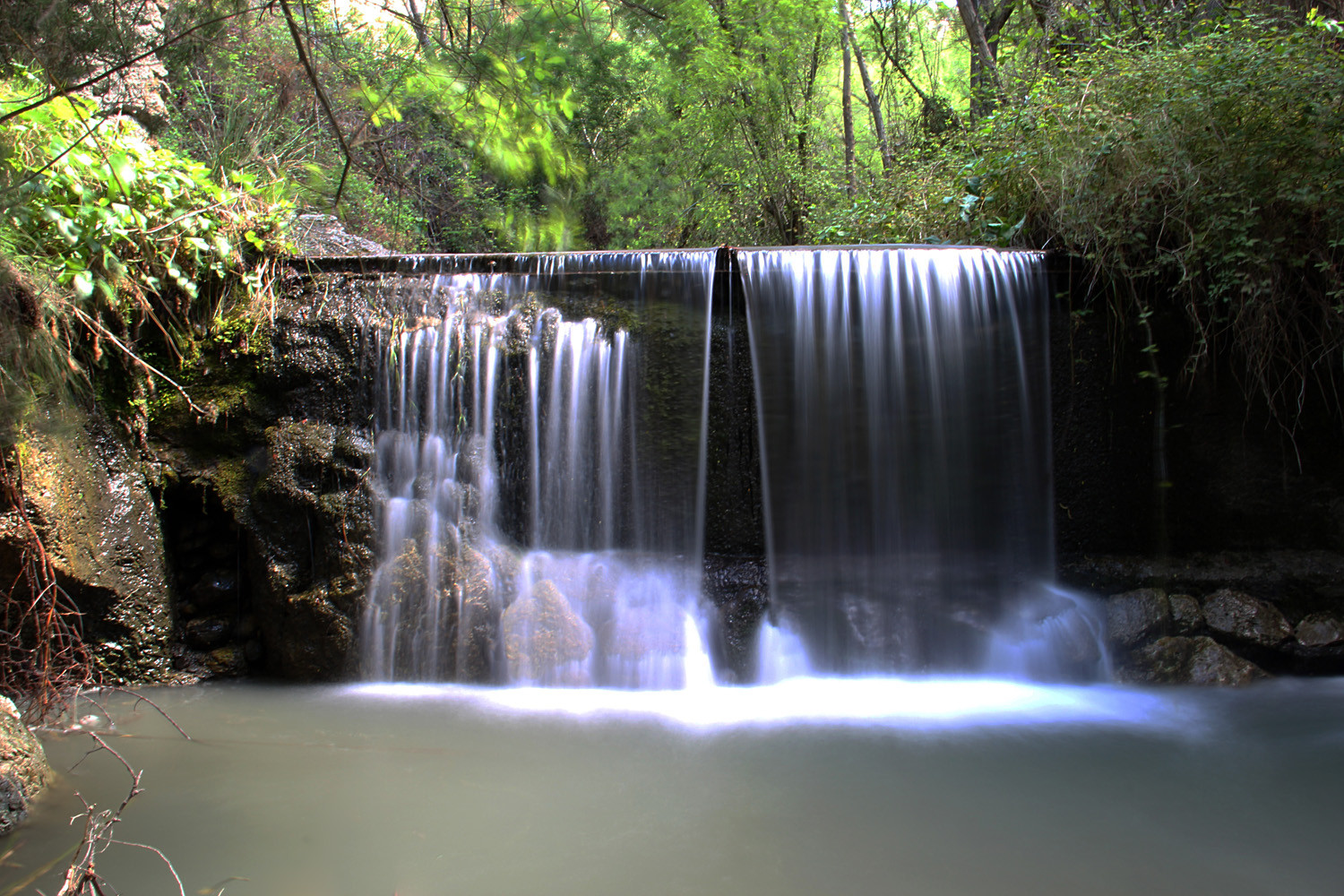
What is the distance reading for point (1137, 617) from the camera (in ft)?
15.1

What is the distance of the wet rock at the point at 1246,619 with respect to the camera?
14.9 feet

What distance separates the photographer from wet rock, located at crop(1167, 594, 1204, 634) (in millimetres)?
4602

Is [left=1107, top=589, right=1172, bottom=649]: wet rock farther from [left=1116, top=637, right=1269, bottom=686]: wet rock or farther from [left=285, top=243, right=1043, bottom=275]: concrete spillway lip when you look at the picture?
[left=285, top=243, right=1043, bottom=275]: concrete spillway lip

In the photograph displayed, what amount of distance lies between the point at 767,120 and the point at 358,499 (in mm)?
8067

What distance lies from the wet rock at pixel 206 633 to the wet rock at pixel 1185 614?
18.0 feet

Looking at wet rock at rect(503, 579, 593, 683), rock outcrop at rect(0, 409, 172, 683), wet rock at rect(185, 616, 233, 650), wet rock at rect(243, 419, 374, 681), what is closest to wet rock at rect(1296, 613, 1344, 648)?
wet rock at rect(503, 579, 593, 683)

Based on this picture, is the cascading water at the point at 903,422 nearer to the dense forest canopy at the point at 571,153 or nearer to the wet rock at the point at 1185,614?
the wet rock at the point at 1185,614

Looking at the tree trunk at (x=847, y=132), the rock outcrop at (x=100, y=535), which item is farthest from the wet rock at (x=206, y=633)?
the tree trunk at (x=847, y=132)

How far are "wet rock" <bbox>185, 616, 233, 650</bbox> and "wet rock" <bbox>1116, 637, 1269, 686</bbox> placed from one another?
512 centimetres

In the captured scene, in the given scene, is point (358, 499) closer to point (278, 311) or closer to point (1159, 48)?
point (278, 311)

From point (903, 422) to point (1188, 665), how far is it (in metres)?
2.02

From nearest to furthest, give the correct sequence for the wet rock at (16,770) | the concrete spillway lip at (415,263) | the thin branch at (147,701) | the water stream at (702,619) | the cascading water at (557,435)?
the wet rock at (16,770) < the water stream at (702,619) < the thin branch at (147,701) < the cascading water at (557,435) < the concrete spillway lip at (415,263)

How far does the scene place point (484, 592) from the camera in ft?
15.2

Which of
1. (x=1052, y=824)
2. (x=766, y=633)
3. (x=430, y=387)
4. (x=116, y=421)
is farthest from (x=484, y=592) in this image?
(x=1052, y=824)
